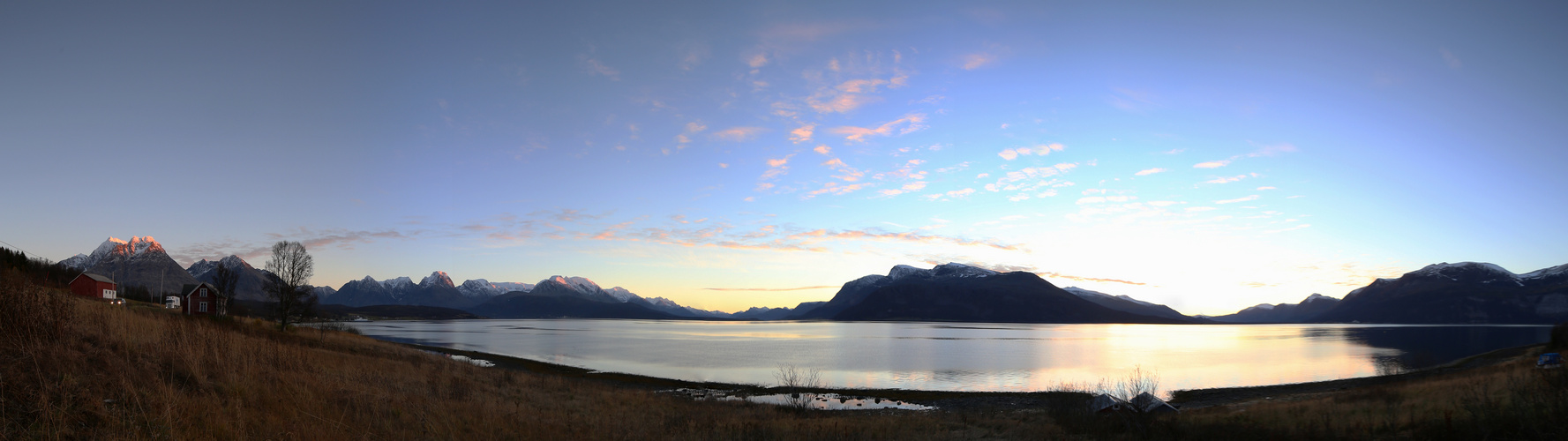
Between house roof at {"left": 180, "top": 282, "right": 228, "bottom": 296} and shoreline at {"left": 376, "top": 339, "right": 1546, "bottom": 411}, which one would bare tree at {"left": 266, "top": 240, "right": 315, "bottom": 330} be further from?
shoreline at {"left": 376, "top": 339, "right": 1546, "bottom": 411}

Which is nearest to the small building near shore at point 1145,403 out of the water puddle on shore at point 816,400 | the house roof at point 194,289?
the water puddle on shore at point 816,400

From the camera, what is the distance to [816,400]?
3569 cm

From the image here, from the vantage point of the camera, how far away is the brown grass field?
23.3ft

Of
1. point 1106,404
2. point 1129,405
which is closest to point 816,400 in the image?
point 1106,404

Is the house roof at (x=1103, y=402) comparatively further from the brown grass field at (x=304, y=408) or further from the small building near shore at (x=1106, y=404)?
the brown grass field at (x=304, y=408)

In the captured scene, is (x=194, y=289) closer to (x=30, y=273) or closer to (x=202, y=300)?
(x=202, y=300)

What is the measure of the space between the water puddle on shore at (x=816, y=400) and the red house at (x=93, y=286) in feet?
191

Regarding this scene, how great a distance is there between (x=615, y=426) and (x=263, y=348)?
8291 mm

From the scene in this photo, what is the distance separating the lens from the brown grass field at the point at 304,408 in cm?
711

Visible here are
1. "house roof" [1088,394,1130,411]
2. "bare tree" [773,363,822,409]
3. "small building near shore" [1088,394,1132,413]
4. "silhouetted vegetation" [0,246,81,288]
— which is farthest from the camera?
"bare tree" [773,363,822,409]

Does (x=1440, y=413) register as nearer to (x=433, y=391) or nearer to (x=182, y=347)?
(x=433, y=391)

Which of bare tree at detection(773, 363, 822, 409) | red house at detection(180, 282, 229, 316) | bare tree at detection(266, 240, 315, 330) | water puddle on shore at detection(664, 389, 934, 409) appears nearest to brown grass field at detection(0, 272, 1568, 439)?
bare tree at detection(773, 363, 822, 409)

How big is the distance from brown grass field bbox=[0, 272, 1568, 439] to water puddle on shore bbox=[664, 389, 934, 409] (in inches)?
479

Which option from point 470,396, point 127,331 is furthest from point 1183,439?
point 127,331
